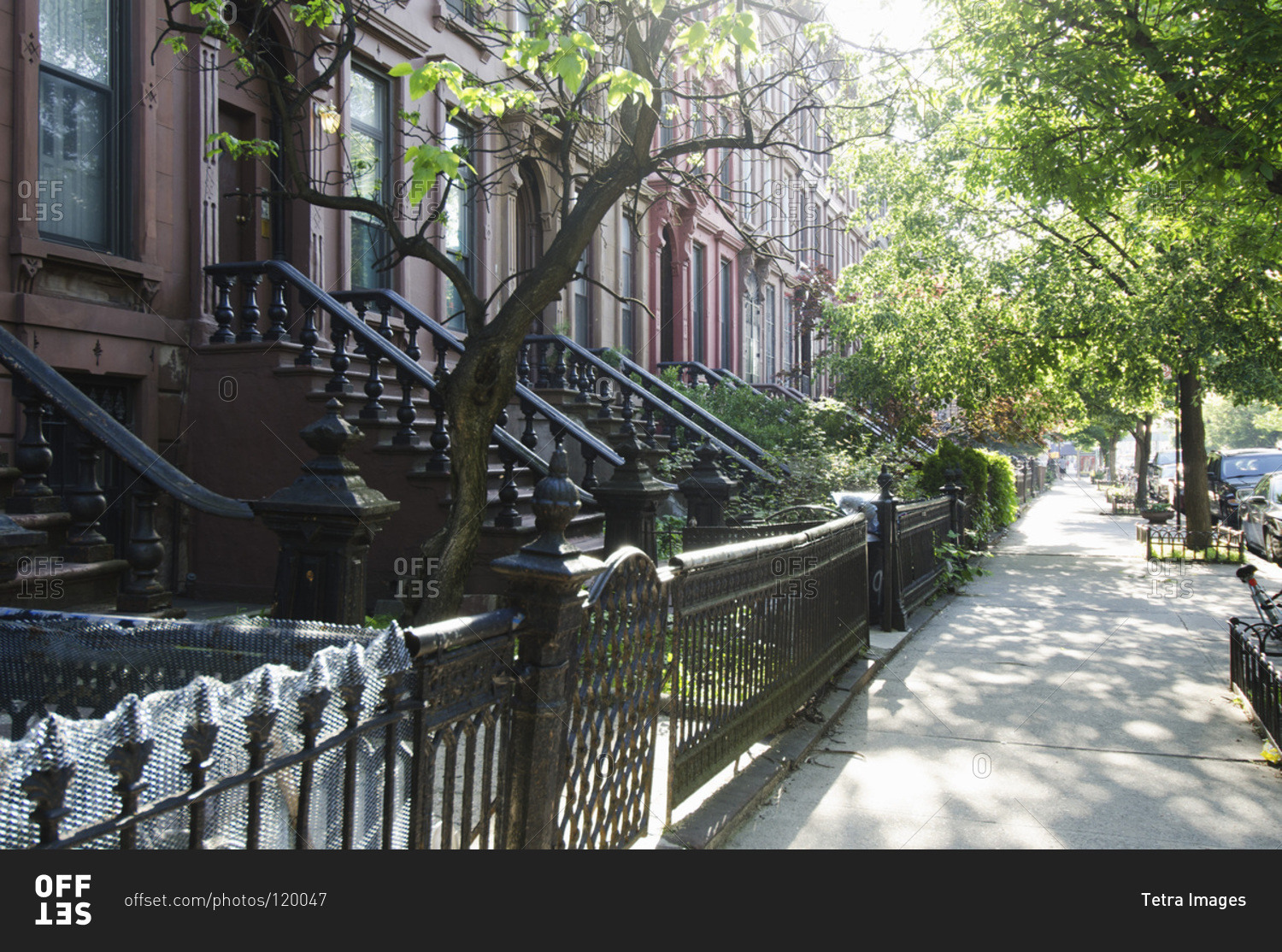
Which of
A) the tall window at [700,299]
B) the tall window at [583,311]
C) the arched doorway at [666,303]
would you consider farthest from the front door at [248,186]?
the tall window at [700,299]

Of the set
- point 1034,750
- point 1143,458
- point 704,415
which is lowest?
point 1034,750

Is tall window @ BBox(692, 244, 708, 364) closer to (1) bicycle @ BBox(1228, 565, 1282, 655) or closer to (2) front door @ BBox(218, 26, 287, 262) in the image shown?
(2) front door @ BBox(218, 26, 287, 262)

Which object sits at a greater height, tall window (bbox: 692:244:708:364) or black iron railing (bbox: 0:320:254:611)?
tall window (bbox: 692:244:708:364)

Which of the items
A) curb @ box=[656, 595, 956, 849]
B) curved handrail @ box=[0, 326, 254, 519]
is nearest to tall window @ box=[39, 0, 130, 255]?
curved handrail @ box=[0, 326, 254, 519]

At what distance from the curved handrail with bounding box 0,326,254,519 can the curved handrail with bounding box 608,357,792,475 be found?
7.05 meters

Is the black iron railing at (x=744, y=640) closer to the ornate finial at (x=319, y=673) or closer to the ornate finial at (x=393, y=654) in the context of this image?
the ornate finial at (x=393, y=654)

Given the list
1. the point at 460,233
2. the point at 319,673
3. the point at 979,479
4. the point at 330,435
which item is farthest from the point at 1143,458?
the point at 319,673

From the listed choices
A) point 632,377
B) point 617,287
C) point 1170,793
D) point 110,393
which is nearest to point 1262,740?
point 1170,793

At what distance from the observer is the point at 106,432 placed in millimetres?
6344

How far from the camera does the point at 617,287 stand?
18484mm

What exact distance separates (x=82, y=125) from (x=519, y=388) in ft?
14.7

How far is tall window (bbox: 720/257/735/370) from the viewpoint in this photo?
24797mm

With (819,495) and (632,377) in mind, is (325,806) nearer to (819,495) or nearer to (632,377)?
(819,495)

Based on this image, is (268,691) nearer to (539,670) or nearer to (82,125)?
(539,670)
